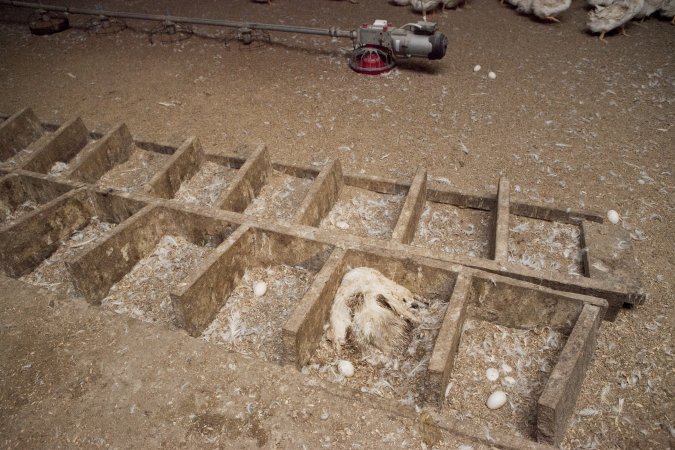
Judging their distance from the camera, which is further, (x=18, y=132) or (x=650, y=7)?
(x=650, y=7)

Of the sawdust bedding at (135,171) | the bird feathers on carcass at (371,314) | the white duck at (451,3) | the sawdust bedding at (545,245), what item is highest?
the white duck at (451,3)

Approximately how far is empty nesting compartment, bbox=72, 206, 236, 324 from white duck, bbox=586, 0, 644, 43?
6.89m

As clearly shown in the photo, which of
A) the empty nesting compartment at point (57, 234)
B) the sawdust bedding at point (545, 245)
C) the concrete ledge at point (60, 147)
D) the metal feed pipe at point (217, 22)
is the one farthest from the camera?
the metal feed pipe at point (217, 22)

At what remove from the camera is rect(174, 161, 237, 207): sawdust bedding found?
4.77 metres

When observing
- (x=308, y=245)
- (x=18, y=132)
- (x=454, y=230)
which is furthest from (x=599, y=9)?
(x=18, y=132)

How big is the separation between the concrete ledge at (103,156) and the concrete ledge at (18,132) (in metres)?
0.79

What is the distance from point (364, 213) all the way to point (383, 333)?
1.45 meters

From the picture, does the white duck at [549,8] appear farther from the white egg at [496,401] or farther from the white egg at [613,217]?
the white egg at [496,401]

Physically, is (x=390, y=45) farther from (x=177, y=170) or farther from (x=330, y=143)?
(x=177, y=170)

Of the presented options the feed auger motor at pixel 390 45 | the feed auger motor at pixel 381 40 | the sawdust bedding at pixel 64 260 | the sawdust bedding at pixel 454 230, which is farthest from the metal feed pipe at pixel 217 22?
the sawdust bedding at pixel 64 260

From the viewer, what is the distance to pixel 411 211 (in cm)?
406

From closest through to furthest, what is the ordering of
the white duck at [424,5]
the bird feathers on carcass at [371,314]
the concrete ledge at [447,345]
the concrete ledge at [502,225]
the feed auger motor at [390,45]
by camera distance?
the concrete ledge at [447,345]
the bird feathers on carcass at [371,314]
the concrete ledge at [502,225]
the feed auger motor at [390,45]
the white duck at [424,5]

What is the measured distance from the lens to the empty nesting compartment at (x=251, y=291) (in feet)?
11.3

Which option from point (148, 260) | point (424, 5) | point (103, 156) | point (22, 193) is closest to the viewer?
point (148, 260)
